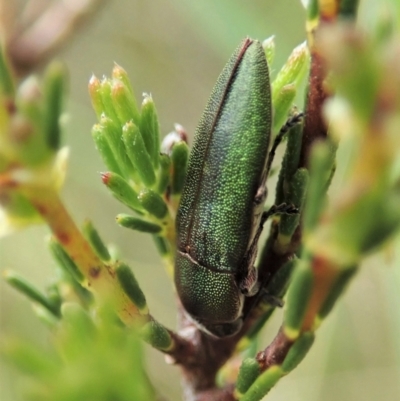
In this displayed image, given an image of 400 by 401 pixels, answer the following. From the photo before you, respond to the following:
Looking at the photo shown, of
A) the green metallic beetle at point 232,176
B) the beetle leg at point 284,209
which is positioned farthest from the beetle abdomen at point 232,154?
the beetle leg at point 284,209

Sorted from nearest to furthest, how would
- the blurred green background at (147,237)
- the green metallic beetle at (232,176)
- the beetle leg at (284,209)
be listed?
the beetle leg at (284,209), the green metallic beetle at (232,176), the blurred green background at (147,237)

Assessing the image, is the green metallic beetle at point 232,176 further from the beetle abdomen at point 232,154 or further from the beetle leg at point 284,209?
the beetle leg at point 284,209

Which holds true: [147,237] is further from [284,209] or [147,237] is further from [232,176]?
[284,209]

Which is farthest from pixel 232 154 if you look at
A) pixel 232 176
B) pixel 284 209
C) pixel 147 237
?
pixel 147 237

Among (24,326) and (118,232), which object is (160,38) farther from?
(24,326)

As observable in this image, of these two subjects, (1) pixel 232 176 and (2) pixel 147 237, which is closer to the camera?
(1) pixel 232 176

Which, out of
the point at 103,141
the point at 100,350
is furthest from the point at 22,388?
the point at 103,141

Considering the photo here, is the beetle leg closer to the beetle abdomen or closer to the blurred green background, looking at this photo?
the beetle abdomen
